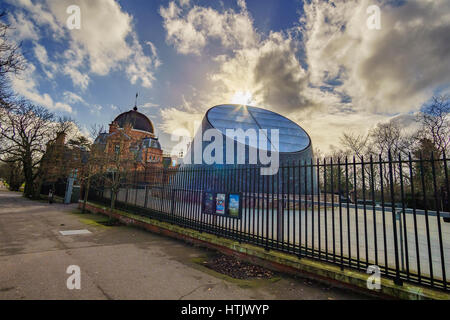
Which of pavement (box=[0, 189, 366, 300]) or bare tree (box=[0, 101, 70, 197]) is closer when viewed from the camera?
pavement (box=[0, 189, 366, 300])

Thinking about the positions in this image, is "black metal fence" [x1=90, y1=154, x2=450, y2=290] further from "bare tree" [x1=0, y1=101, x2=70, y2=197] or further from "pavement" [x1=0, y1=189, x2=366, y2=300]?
"bare tree" [x1=0, y1=101, x2=70, y2=197]

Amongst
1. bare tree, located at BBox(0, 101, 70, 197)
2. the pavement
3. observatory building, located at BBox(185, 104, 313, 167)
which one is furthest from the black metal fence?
bare tree, located at BBox(0, 101, 70, 197)

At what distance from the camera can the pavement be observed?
134 inches

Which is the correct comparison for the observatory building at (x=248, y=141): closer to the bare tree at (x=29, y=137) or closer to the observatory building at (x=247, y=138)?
the observatory building at (x=247, y=138)

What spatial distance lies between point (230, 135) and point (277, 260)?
16.4 metres

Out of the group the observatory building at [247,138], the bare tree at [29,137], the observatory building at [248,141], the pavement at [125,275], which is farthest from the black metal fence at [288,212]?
the bare tree at [29,137]

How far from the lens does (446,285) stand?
10.2ft

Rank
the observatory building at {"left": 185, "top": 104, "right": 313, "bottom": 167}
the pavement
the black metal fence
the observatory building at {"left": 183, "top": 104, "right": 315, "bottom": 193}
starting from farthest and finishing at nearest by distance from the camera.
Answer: the observatory building at {"left": 185, "top": 104, "right": 313, "bottom": 167} < the observatory building at {"left": 183, "top": 104, "right": 315, "bottom": 193} < the black metal fence < the pavement

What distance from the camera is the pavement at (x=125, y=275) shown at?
3416 millimetres

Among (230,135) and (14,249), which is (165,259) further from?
(230,135)

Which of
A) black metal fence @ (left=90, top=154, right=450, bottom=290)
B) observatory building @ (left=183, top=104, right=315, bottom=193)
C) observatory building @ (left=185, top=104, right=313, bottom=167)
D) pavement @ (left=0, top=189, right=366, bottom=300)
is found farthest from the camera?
observatory building @ (left=185, top=104, right=313, bottom=167)

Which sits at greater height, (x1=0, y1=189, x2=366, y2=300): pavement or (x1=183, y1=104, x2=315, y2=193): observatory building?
(x1=183, y1=104, x2=315, y2=193): observatory building

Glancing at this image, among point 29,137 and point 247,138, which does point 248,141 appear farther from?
point 29,137
